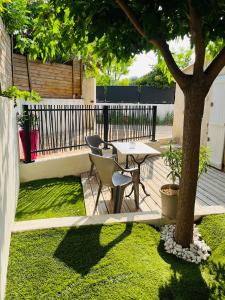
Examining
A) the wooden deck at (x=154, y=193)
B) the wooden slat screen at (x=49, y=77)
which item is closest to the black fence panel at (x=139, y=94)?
the wooden slat screen at (x=49, y=77)

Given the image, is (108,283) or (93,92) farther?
(93,92)

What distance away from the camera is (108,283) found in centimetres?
222

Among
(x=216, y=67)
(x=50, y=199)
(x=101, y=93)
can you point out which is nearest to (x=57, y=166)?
(x=50, y=199)

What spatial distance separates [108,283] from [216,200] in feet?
9.79

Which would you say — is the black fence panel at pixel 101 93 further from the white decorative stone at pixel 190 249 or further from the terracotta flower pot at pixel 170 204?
the white decorative stone at pixel 190 249

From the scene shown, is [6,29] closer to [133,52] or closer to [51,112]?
[51,112]

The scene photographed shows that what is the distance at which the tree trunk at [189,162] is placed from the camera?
2.40m

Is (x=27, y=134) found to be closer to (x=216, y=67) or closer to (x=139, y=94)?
(x=216, y=67)

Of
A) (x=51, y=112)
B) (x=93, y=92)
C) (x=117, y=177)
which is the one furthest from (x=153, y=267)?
(x=93, y=92)

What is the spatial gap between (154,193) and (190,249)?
198cm

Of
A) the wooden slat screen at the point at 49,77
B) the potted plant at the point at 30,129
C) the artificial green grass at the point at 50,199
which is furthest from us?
the wooden slat screen at the point at 49,77

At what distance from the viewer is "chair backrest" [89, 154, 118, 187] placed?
11.4 feet

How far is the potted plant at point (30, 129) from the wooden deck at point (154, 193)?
132cm

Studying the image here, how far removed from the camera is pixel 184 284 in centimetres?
229
